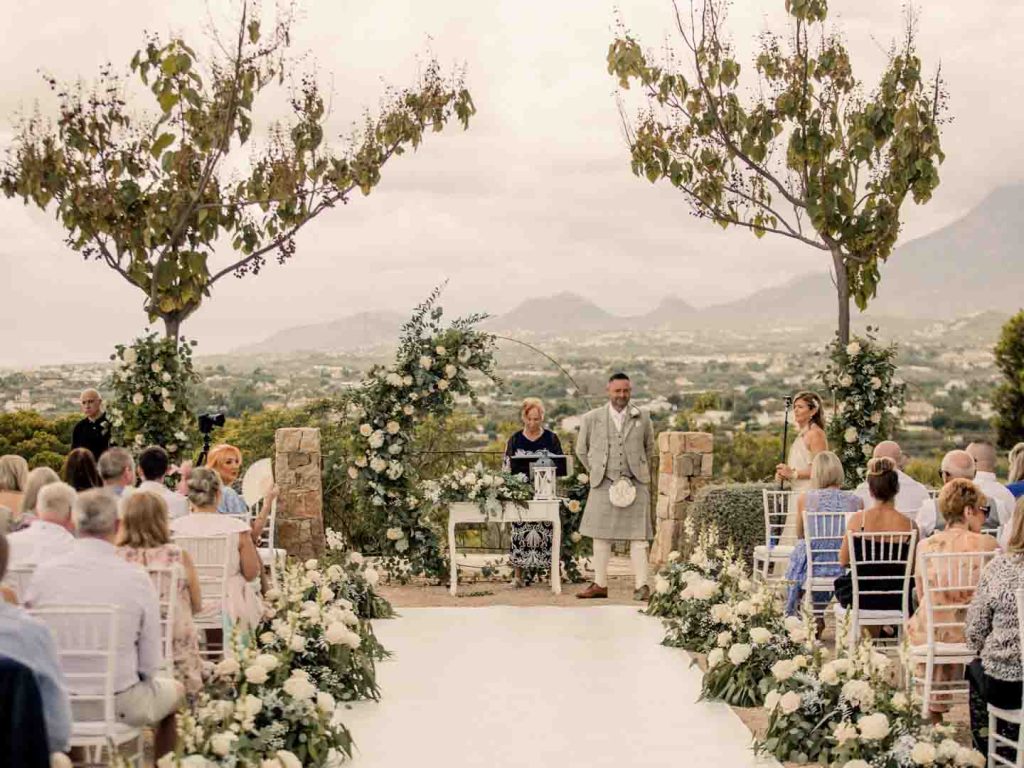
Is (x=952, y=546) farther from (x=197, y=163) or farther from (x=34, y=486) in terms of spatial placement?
(x=197, y=163)

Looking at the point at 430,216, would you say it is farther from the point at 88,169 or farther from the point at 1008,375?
the point at 88,169

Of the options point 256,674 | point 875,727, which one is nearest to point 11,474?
point 256,674

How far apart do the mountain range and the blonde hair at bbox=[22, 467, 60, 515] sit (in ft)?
139

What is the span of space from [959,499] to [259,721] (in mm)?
2971

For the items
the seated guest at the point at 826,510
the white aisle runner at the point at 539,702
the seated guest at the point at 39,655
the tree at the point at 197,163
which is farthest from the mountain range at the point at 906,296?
the seated guest at the point at 39,655

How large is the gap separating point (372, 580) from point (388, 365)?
3.02 meters

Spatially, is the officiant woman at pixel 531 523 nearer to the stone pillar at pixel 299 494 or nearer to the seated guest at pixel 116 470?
the stone pillar at pixel 299 494

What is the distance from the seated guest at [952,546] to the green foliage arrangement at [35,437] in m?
12.4

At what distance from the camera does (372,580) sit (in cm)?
958

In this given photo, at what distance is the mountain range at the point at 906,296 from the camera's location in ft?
167

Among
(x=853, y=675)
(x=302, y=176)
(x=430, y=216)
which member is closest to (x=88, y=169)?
(x=302, y=176)

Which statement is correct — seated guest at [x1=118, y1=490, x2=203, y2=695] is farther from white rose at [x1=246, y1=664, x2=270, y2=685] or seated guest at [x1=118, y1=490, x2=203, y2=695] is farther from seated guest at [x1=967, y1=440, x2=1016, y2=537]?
seated guest at [x1=967, y1=440, x2=1016, y2=537]

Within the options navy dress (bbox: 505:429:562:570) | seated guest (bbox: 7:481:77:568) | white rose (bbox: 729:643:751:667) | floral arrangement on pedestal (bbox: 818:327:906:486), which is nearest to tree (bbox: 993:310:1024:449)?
floral arrangement on pedestal (bbox: 818:327:906:486)

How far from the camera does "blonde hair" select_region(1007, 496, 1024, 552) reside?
5.12 metres
